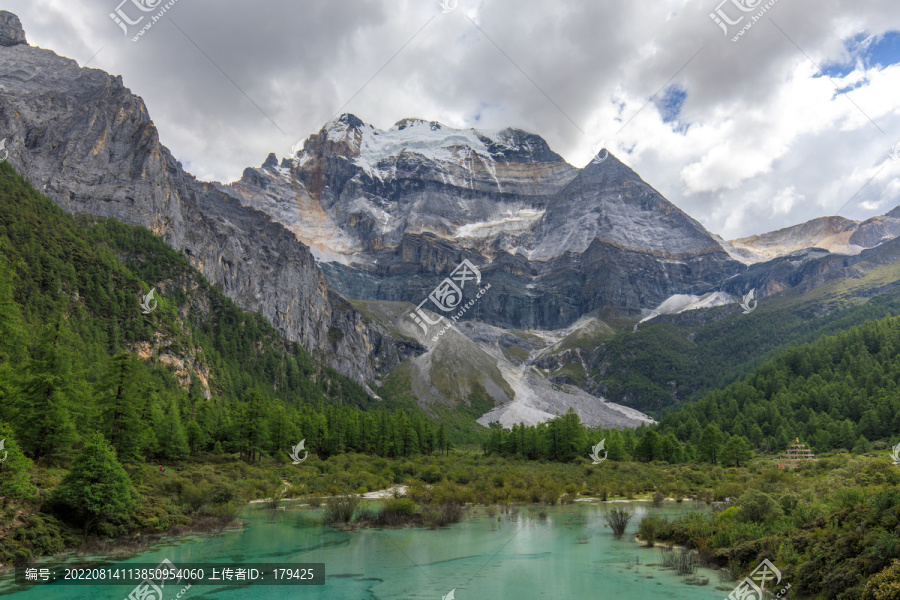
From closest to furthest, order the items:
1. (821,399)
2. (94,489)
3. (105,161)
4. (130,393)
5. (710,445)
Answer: (94,489), (130,393), (710,445), (821,399), (105,161)

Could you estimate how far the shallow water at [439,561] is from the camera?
24406 mm

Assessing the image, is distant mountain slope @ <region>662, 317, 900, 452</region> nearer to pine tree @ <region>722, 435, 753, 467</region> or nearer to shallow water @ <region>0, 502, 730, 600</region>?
pine tree @ <region>722, 435, 753, 467</region>

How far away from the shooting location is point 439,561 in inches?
1217

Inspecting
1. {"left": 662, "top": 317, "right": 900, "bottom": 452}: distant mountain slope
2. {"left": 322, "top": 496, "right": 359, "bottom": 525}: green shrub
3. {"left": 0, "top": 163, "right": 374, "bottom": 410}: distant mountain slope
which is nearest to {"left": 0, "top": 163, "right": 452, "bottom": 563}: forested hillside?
{"left": 0, "top": 163, "right": 374, "bottom": 410}: distant mountain slope

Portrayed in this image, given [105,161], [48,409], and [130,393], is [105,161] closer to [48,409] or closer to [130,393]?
[130,393]

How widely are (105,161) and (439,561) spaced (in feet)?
566

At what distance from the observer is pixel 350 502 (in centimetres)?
4312

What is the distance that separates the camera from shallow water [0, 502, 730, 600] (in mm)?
24406

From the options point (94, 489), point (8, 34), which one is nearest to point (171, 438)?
point (94, 489)

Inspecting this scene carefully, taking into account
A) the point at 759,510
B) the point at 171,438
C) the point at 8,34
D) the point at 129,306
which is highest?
the point at 8,34

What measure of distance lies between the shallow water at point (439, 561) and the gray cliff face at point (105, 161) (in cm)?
13883

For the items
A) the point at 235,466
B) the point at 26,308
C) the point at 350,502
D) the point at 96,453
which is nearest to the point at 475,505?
the point at 350,502

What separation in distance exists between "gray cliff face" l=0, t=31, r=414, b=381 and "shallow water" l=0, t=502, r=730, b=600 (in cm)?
13883

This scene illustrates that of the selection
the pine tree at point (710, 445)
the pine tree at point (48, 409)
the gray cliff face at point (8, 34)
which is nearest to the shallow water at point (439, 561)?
the pine tree at point (48, 409)
